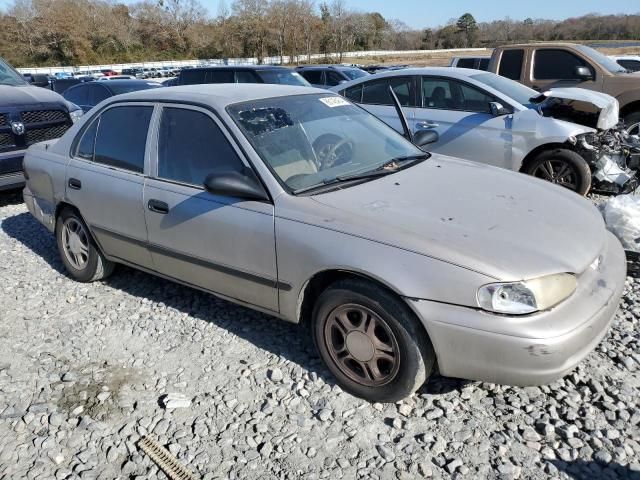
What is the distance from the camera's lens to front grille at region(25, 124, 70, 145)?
262 inches

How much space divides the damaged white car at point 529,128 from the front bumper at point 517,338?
384 centimetres

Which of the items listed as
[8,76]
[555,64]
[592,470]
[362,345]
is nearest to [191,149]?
[362,345]

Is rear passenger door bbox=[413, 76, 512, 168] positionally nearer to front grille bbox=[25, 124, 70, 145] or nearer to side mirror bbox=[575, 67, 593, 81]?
side mirror bbox=[575, 67, 593, 81]

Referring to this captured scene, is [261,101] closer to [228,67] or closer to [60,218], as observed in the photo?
[60,218]

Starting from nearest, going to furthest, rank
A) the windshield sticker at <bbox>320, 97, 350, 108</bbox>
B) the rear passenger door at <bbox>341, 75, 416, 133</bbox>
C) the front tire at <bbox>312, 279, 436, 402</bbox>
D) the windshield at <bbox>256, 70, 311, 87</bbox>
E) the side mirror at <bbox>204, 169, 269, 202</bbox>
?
the front tire at <bbox>312, 279, 436, 402</bbox>
the side mirror at <bbox>204, 169, 269, 202</bbox>
the windshield sticker at <bbox>320, 97, 350, 108</bbox>
the rear passenger door at <bbox>341, 75, 416, 133</bbox>
the windshield at <bbox>256, 70, 311, 87</bbox>

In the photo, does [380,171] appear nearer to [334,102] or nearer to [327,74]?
[334,102]

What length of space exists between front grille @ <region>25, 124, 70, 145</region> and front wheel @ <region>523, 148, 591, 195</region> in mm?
6020

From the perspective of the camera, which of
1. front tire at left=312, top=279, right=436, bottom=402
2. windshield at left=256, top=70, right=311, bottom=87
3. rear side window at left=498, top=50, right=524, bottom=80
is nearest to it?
front tire at left=312, top=279, right=436, bottom=402

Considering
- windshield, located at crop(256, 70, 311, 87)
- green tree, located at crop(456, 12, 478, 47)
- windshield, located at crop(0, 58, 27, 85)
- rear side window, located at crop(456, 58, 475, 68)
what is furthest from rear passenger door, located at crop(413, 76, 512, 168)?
green tree, located at crop(456, 12, 478, 47)

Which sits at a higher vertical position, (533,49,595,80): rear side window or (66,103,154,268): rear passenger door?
(533,49,595,80): rear side window

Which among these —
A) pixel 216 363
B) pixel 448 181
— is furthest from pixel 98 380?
pixel 448 181

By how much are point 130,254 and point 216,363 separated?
119 cm

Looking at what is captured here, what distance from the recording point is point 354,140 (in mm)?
3549

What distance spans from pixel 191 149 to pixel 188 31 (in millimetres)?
87571
